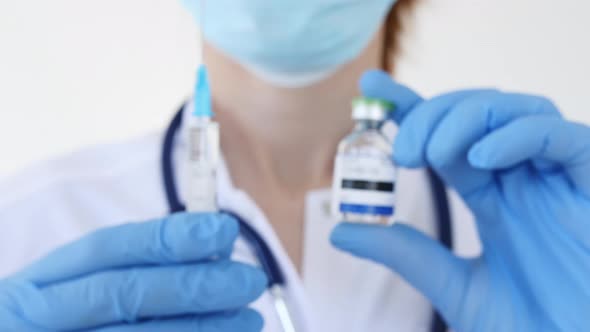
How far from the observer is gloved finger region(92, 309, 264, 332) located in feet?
1.83

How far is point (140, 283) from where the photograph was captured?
55 centimetres

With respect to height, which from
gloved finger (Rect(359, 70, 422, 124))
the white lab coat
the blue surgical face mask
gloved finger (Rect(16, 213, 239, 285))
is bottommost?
the white lab coat

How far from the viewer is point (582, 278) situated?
2.04ft

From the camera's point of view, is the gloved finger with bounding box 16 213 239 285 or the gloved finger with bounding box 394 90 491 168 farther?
the gloved finger with bounding box 394 90 491 168

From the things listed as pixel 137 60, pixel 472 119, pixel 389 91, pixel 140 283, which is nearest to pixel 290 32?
pixel 389 91

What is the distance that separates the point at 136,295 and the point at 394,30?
717mm

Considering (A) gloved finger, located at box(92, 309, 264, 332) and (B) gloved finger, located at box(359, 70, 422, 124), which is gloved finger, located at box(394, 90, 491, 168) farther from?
(A) gloved finger, located at box(92, 309, 264, 332)

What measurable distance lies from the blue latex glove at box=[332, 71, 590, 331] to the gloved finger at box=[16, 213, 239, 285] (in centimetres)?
20

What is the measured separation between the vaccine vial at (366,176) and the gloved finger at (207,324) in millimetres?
160

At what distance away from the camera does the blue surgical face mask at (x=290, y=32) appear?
2.44 ft

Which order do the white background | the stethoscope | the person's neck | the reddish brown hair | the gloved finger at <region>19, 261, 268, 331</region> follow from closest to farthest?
the gloved finger at <region>19, 261, 268, 331</region>, the stethoscope, the person's neck, the reddish brown hair, the white background

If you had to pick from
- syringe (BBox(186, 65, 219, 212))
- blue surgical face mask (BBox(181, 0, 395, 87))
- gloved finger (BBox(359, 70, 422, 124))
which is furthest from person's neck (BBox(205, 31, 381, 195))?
syringe (BBox(186, 65, 219, 212))

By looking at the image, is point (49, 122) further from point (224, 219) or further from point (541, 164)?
point (541, 164)

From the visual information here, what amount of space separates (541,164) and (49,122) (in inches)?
42.5
